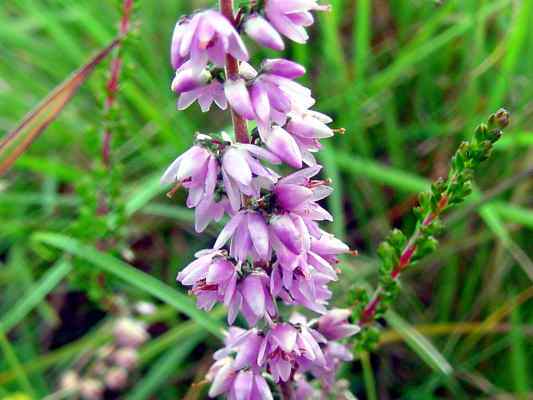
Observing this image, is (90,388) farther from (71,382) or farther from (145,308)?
(145,308)

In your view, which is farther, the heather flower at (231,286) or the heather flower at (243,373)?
the heather flower at (243,373)

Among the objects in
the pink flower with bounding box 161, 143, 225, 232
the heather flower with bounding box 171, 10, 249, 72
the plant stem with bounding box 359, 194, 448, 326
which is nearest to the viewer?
the heather flower with bounding box 171, 10, 249, 72

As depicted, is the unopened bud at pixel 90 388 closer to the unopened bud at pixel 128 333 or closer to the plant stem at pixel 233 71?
the unopened bud at pixel 128 333

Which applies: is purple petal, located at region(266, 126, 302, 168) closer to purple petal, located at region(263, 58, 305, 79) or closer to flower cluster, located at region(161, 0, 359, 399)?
flower cluster, located at region(161, 0, 359, 399)

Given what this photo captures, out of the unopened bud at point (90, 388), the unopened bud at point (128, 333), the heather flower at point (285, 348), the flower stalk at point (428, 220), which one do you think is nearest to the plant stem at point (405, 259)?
the flower stalk at point (428, 220)

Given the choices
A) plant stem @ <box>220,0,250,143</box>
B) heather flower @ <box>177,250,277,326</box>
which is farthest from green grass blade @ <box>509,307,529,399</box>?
plant stem @ <box>220,0,250,143</box>

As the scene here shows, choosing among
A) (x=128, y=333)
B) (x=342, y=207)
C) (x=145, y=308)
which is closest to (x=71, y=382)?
(x=128, y=333)
